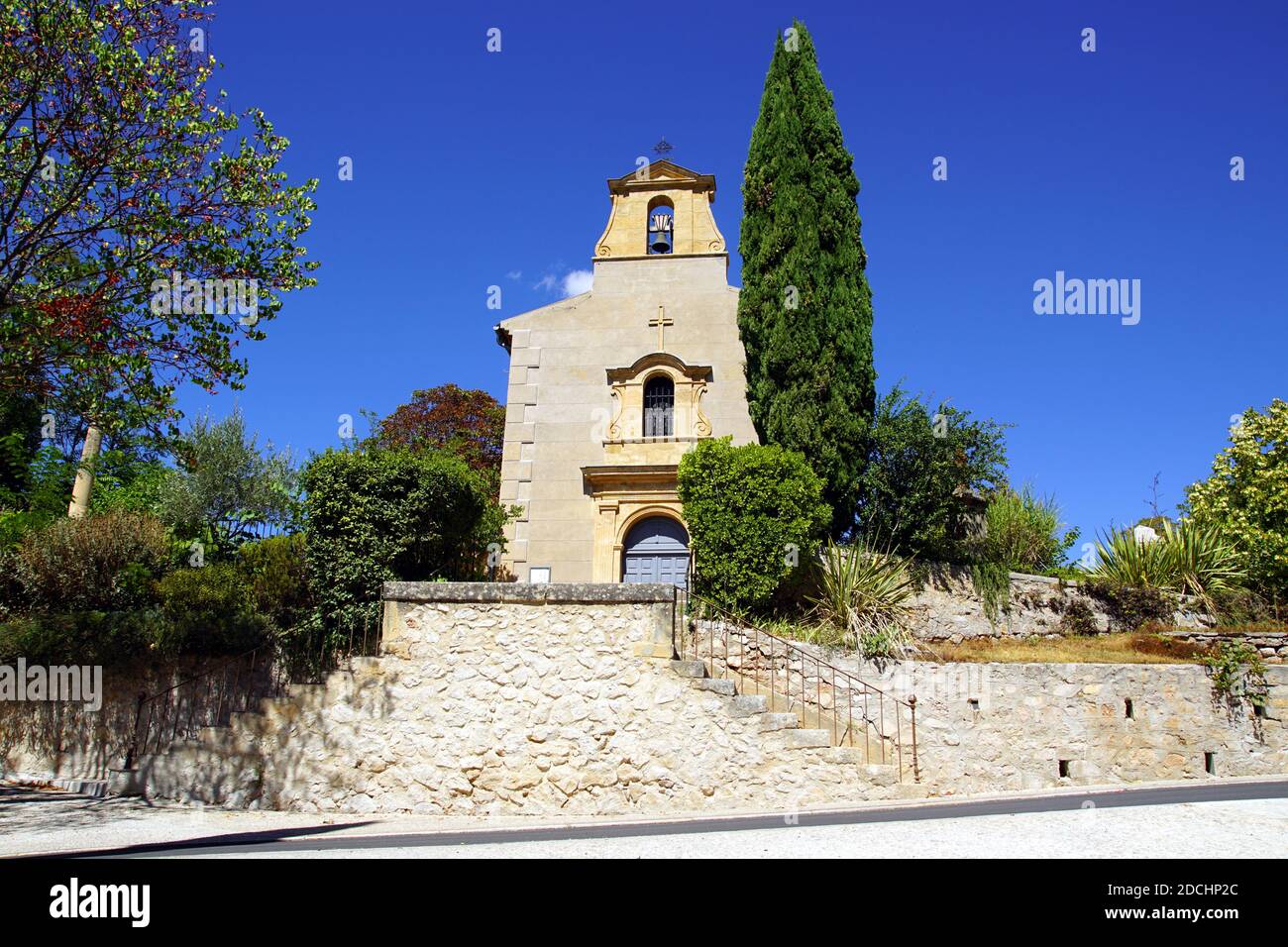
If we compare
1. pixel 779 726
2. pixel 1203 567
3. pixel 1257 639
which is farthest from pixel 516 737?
pixel 1203 567

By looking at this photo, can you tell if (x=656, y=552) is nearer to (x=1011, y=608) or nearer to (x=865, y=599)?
(x=865, y=599)

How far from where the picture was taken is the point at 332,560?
1262 cm

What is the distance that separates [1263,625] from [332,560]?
14.8m

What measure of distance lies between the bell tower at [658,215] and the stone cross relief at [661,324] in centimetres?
154

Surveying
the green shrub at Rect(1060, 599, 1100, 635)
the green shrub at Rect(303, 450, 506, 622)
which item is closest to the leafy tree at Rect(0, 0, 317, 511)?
the green shrub at Rect(303, 450, 506, 622)

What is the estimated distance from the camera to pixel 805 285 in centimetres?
1686

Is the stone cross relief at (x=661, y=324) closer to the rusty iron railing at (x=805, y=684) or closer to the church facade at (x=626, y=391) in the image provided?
the church facade at (x=626, y=391)

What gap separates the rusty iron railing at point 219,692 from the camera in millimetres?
12820

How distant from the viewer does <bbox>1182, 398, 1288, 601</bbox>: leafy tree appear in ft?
53.2

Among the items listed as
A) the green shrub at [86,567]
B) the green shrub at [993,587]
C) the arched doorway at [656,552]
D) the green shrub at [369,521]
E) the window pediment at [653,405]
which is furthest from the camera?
the window pediment at [653,405]

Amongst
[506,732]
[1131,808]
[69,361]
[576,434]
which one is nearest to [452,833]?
[506,732]

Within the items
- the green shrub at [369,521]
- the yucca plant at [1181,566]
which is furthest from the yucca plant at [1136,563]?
the green shrub at [369,521]
